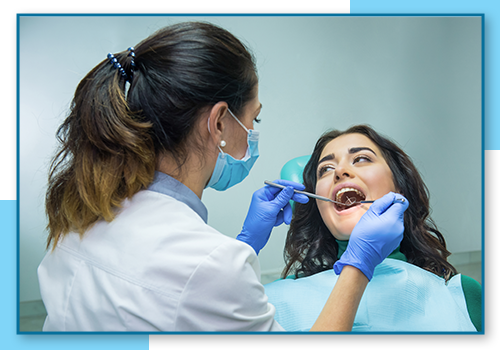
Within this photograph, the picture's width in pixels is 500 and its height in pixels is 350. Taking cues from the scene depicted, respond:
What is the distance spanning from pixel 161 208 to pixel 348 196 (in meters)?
0.80

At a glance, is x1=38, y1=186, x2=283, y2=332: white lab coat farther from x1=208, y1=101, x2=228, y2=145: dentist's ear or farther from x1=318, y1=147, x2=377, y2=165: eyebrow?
x1=318, y1=147, x2=377, y2=165: eyebrow

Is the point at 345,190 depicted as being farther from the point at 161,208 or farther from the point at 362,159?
the point at 161,208

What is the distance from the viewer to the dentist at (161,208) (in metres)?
1.02

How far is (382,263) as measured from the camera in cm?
152

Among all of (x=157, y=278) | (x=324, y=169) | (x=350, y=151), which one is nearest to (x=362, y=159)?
(x=350, y=151)

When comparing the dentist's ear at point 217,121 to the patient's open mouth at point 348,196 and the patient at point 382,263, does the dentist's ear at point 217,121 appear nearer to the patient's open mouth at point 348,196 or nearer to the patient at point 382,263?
the patient at point 382,263

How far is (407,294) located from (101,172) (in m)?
1.15

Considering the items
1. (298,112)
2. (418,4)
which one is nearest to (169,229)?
(298,112)

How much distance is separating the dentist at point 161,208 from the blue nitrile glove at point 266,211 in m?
0.23

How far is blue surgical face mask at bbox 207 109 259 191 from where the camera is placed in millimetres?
1309

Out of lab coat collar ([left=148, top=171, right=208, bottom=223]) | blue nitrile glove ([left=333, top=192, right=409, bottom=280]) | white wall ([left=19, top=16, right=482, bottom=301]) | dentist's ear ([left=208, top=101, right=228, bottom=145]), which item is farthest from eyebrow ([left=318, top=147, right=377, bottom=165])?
lab coat collar ([left=148, top=171, right=208, bottom=223])

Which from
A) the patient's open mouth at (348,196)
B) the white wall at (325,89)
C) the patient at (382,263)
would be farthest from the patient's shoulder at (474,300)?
the patient's open mouth at (348,196)

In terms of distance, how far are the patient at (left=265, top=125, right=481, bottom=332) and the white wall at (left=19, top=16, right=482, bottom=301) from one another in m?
0.07
